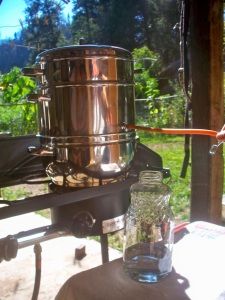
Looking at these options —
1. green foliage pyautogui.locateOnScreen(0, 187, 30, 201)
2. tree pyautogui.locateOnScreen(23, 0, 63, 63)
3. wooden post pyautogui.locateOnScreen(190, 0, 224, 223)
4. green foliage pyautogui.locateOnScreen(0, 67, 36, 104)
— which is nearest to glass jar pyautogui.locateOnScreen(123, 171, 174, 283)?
wooden post pyautogui.locateOnScreen(190, 0, 224, 223)

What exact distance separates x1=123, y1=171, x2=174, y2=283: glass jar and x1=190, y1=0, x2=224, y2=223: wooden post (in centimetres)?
74

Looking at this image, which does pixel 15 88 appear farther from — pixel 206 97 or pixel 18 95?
pixel 206 97

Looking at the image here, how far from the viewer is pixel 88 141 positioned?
34.3 inches

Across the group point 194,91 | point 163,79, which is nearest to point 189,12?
point 194,91

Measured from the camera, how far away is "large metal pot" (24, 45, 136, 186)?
855 mm

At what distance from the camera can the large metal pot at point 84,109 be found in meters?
0.85

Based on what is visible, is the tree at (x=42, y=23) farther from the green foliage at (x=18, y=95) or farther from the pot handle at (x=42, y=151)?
the green foliage at (x=18, y=95)

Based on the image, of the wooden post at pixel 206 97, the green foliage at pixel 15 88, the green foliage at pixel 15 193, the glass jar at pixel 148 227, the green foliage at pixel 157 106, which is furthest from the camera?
the green foliage at pixel 157 106

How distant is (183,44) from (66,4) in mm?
568

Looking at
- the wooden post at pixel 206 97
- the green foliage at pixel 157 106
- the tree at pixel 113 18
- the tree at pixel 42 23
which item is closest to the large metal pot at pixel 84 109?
the tree at pixel 113 18

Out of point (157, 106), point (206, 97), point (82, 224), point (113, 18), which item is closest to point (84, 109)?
point (82, 224)

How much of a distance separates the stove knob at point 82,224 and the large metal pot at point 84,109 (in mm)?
85

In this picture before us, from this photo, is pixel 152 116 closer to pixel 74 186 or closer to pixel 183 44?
pixel 183 44

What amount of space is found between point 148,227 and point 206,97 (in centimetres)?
84
